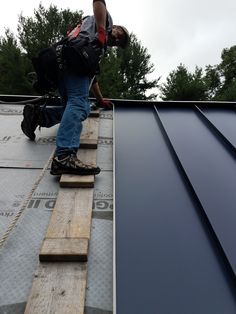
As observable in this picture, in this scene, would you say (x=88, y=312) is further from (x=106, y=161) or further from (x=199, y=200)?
(x=106, y=161)

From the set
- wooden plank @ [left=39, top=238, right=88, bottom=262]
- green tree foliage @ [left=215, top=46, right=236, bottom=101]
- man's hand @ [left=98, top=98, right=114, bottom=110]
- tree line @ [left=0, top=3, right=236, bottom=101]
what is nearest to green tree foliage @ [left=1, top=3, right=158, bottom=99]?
tree line @ [left=0, top=3, right=236, bottom=101]

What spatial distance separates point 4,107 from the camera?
154 inches

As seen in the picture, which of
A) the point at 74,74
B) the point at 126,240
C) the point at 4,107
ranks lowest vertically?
the point at 4,107

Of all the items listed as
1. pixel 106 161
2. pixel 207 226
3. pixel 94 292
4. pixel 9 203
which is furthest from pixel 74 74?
pixel 94 292

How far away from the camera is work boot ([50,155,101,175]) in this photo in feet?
7.11

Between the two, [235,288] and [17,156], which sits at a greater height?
[235,288]

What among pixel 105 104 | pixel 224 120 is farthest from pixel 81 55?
pixel 224 120

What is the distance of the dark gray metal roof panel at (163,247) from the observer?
126 centimetres

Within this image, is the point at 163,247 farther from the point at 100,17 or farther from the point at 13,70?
the point at 13,70

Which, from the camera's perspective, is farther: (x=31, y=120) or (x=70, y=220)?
(x=31, y=120)

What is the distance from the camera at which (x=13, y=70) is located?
1697 centimetres

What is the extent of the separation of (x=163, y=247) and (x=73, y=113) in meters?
1.21

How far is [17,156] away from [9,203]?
2.46 ft

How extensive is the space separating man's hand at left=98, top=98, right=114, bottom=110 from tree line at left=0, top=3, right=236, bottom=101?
11.6 m
